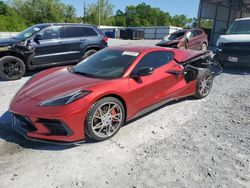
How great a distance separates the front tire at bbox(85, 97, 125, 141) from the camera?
3658 mm

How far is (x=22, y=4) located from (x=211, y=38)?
54.9 m

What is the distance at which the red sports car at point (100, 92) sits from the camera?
349 centimetres

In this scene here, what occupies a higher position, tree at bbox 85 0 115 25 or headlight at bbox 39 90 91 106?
tree at bbox 85 0 115 25

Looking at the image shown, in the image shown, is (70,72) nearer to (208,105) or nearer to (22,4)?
(208,105)

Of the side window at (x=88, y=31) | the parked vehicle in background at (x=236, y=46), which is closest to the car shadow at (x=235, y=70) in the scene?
the parked vehicle in background at (x=236, y=46)

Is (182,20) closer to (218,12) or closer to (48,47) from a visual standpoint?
(218,12)

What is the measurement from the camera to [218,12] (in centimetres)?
2761

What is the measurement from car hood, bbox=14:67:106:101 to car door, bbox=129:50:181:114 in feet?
2.16

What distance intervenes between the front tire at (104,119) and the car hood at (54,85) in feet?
1.21

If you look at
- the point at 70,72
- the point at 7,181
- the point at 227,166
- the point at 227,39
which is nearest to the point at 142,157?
the point at 227,166

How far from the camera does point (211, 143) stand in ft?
12.7

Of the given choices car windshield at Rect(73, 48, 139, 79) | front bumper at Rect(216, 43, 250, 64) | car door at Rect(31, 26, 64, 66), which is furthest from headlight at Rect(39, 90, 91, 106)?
front bumper at Rect(216, 43, 250, 64)

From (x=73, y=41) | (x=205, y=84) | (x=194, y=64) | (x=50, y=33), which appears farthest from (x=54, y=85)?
(x=73, y=41)

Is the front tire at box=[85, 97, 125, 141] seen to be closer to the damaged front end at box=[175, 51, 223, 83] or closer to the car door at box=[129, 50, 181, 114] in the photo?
the car door at box=[129, 50, 181, 114]
